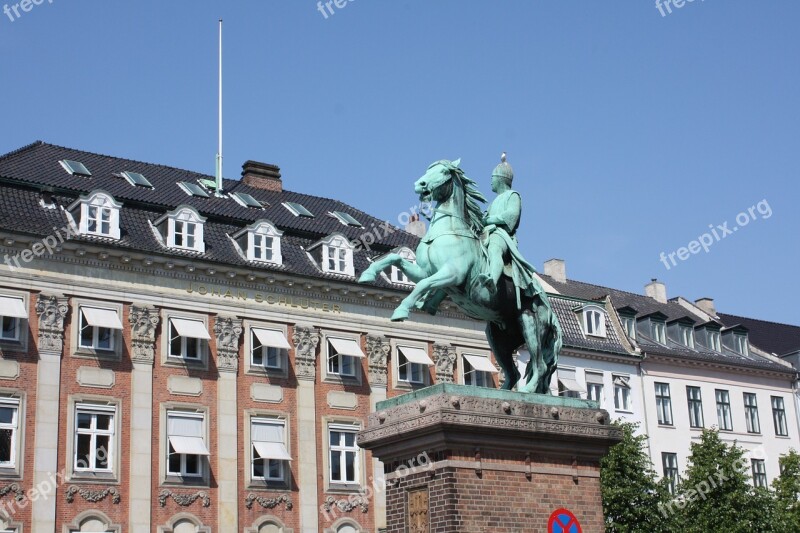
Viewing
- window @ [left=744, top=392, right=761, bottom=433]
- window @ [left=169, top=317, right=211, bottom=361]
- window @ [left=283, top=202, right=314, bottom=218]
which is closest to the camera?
window @ [left=169, top=317, right=211, bottom=361]

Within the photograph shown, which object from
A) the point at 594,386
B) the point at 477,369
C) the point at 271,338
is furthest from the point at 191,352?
the point at 594,386

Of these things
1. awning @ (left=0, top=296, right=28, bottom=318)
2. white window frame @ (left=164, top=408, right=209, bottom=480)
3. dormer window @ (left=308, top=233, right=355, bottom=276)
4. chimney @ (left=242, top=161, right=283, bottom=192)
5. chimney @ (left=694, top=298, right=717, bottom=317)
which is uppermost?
chimney @ (left=242, top=161, right=283, bottom=192)

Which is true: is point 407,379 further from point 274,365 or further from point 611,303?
point 611,303

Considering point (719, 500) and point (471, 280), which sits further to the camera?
point (719, 500)

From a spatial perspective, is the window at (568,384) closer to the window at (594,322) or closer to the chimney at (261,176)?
the window at (594,322)

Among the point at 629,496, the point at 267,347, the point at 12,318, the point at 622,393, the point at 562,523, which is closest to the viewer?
the point at 562,523

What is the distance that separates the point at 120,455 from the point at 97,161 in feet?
43.4

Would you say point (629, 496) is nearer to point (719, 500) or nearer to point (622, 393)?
point (719, 500)

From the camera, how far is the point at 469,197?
19609mm

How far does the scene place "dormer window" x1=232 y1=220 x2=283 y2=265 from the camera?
144 feet

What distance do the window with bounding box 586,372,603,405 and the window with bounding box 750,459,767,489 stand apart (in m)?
9.31

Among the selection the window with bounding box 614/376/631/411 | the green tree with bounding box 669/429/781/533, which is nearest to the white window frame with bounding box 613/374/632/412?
the window with bounding box 614/376/631/411

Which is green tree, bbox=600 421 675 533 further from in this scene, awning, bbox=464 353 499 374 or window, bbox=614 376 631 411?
window, bbox=614 376 631 411

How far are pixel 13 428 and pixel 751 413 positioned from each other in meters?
35.9
